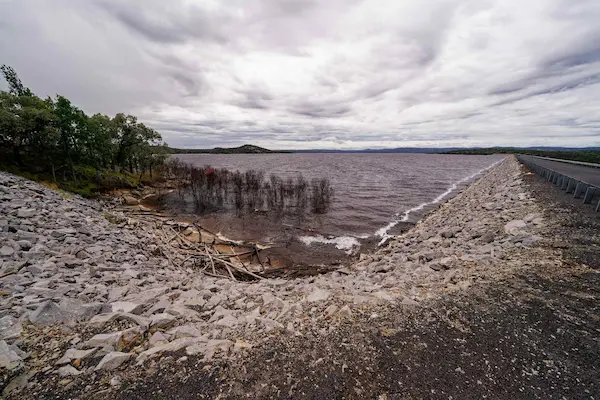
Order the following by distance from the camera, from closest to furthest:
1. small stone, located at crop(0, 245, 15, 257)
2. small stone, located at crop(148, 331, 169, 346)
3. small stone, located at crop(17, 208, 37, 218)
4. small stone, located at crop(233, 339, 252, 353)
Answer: small stone, located at crop(233, 339, 252, 353), small stone, located at crop(148, 331, 169, 346), small stone, located at crop(0, 245, 15, 257), small stone, located at crop(17, 208, 37, 218)

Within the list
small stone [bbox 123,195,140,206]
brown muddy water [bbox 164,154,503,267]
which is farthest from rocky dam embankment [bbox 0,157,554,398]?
small stone [bbox 123,195,140,206]

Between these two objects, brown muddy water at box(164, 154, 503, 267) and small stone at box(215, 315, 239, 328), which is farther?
brown muddy water at box(164, 154, 503, 267)

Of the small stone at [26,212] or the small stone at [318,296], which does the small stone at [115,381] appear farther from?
the small stone at [26,212]

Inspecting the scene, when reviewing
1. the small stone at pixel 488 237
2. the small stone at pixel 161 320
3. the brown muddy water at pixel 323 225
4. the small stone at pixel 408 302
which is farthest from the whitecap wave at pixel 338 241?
the small stone at pixel 161 320

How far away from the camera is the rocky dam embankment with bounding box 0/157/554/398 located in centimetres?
376

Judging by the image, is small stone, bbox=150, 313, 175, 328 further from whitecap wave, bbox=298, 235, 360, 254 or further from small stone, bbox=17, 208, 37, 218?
whitecap wave, bbox=298, 235, 360, 254

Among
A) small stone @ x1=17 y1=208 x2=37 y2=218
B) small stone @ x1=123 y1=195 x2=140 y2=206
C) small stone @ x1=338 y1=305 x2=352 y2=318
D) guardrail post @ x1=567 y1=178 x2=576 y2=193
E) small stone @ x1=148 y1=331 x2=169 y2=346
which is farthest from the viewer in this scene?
small stone @ x1=123 y1=195 x2=140 y2=206

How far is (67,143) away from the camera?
92.6ft

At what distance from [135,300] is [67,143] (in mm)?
34439

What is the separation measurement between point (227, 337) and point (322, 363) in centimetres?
199

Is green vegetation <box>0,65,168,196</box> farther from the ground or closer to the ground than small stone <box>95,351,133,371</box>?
farther from the ground

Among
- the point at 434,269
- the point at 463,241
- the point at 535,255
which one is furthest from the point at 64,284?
the point at 463,241

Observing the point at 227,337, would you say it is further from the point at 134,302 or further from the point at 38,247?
the point at 38,247

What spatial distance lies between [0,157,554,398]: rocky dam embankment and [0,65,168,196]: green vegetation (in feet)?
64.5
